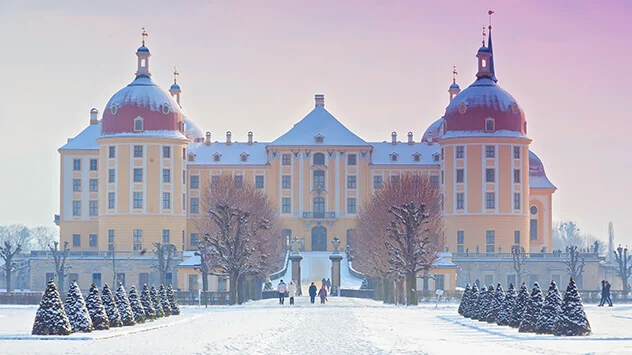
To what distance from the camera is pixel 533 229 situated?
11706 centimetres

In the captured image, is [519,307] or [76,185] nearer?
[519,307]

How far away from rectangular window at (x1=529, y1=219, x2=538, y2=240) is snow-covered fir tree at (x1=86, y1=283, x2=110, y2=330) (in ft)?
284

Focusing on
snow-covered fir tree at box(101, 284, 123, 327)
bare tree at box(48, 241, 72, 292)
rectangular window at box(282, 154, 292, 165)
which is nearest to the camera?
snow-covered fir tree at box(101, 284, 123, 327)

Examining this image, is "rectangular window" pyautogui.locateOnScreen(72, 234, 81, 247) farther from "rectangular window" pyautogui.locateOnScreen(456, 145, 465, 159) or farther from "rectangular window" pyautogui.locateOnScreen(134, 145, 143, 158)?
"rectangular window" pyautogui.locateOnScreen(456, 145, 465, 159)

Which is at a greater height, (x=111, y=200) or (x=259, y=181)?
(x=259, y=181)

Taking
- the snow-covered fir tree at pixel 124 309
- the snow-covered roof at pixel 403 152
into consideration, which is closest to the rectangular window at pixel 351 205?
the snow-covered roof at pixel 403 152

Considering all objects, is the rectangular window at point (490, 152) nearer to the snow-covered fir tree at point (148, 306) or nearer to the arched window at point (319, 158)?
the arched window at point (319, 158)

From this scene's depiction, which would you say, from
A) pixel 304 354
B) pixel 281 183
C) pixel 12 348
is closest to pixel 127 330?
pixel 12 348

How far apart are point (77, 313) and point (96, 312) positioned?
5.48ft

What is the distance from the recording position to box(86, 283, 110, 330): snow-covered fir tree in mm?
32969

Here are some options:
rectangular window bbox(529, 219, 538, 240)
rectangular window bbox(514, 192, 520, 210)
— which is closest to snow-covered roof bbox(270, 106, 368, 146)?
rectangular window bbox(514, 192, 520, 210)

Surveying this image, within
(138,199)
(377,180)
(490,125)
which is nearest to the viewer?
(138,199)

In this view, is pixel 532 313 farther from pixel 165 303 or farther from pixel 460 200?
pixel 460 200

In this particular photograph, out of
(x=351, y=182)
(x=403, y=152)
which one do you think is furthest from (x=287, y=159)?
(x=403, y=152)
